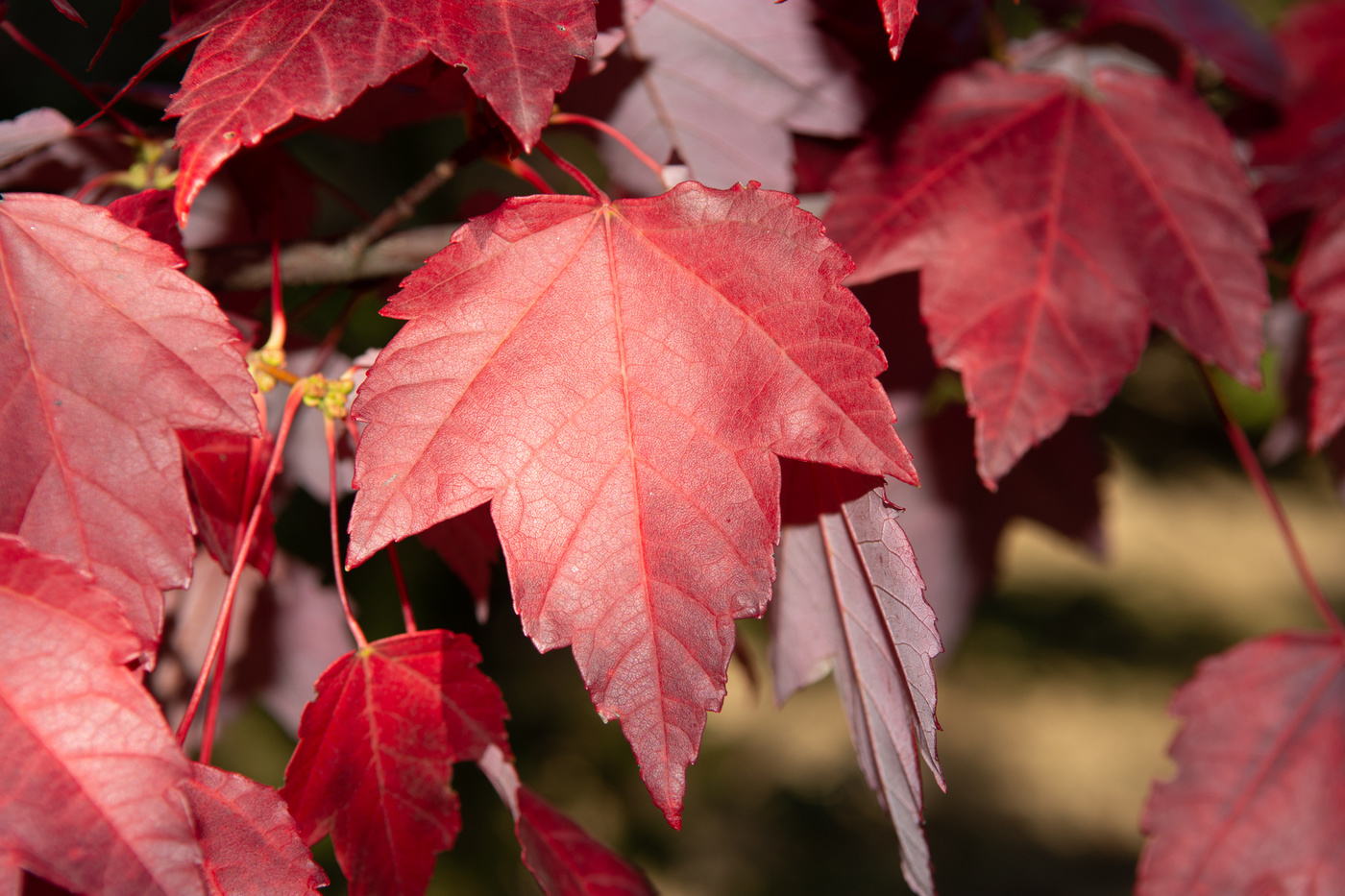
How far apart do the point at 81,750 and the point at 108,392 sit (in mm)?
124

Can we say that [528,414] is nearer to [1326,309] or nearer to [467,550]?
[467,550]

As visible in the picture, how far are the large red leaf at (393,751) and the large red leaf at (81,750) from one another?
0.08m

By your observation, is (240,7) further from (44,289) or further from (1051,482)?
(1051,482)

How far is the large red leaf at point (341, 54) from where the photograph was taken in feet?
0.97

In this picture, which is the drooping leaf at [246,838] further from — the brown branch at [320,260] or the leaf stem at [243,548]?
the brown branch at [320,260]

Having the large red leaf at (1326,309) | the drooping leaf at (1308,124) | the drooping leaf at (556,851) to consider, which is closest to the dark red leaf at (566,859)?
the drooping leaf at (556,851)

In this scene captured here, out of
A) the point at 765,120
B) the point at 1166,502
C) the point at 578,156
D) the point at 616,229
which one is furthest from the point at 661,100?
the point at 1166,502

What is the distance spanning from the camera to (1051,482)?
756mm

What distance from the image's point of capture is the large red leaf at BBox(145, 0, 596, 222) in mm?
296

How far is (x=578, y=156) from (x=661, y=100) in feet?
4.45

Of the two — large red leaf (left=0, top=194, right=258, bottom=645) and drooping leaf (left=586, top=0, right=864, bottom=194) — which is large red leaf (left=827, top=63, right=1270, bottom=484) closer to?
drooping leaf (left=586, top=0, right=864, bottom=194)

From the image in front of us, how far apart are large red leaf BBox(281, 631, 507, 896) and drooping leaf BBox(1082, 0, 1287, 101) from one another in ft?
1.93

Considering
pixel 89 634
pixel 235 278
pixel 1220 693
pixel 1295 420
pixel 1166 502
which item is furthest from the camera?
pixel 1166 502

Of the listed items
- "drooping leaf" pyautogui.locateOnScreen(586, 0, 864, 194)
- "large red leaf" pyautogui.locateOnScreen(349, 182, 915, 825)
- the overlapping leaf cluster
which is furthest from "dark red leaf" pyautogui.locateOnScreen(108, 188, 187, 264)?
"drooping leaf" pyautogui.locateOnScreen(586, 0, 864, 194)
